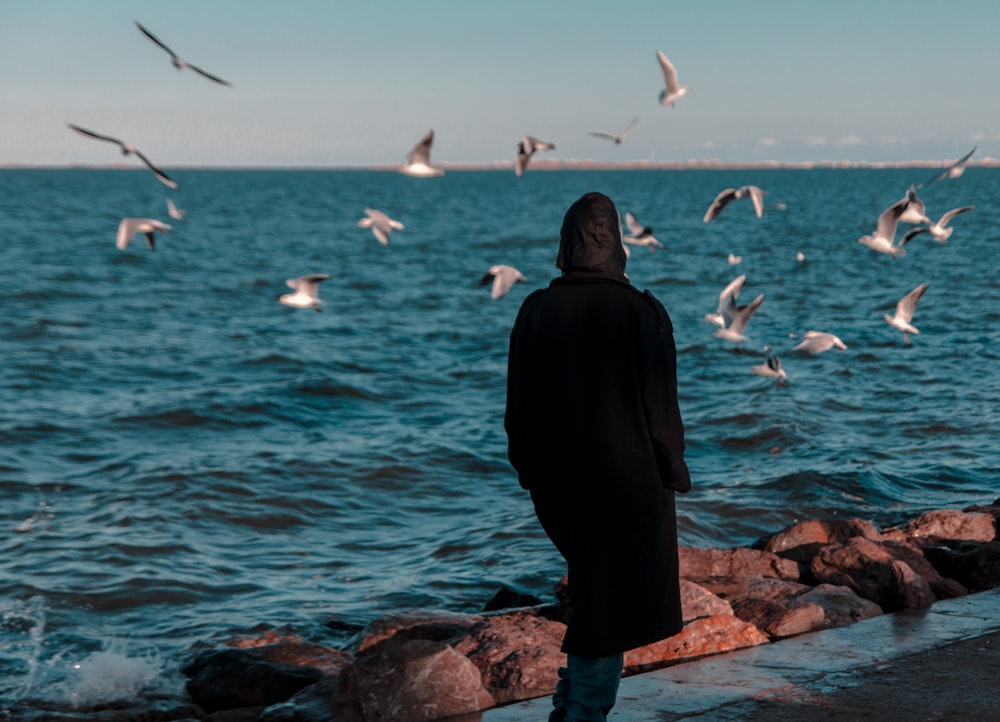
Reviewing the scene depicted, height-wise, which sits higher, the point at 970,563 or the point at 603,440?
the point at 603,440

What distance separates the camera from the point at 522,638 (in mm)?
5258

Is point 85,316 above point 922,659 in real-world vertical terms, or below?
below

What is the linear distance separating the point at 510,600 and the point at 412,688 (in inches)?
101

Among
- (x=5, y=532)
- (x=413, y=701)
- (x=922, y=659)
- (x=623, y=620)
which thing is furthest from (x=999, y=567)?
(x=5, y=532)

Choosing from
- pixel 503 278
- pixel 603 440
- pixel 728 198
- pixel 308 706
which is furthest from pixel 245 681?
pixel 728 198

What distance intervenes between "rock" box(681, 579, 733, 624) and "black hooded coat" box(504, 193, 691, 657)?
2.20 metres

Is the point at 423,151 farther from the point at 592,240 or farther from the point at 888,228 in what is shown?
the point at 592,240

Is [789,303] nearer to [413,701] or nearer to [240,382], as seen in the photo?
[240,382]

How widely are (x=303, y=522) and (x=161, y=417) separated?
189 inches

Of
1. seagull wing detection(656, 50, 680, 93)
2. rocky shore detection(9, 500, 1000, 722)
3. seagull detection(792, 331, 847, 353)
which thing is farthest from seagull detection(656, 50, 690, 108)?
rocky shore detection(9, 500, 1000, 722)

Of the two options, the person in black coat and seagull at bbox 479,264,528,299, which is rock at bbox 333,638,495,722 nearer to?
the person in black coat

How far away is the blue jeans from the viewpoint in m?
3.37

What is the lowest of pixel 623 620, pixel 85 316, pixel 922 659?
pixel 85 316

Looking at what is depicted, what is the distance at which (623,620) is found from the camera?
3.32m
